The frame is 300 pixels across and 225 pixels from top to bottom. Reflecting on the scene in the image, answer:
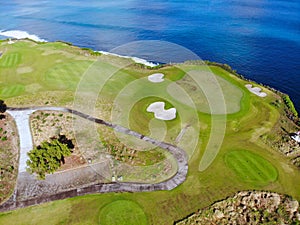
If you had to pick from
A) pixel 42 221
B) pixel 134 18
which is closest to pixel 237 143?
pixel 42 221

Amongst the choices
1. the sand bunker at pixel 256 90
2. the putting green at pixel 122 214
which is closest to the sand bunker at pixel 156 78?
the sand bunker at pixel 256 90

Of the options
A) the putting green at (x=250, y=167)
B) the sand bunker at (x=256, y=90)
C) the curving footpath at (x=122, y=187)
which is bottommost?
the curving footpath at (x=122, y=187)

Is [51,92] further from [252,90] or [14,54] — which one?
[252,90]

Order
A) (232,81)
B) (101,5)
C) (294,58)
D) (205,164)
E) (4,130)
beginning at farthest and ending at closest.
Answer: (101,5)
(294,58)
(232,81)
(4,130)
(205,164)

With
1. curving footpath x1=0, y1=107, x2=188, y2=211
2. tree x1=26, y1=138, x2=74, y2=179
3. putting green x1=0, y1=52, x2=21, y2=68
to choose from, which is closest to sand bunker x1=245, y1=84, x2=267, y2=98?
curving footpath x1=0, y1=107, x2=188, y2=211

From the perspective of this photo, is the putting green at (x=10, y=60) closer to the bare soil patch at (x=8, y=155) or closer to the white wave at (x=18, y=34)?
the bare soil patch at (x=8, y=155)

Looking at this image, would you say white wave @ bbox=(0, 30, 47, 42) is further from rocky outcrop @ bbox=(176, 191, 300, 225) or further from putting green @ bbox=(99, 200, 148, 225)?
rocky outcrop @ bbox=(176, 191, 300, 225)
